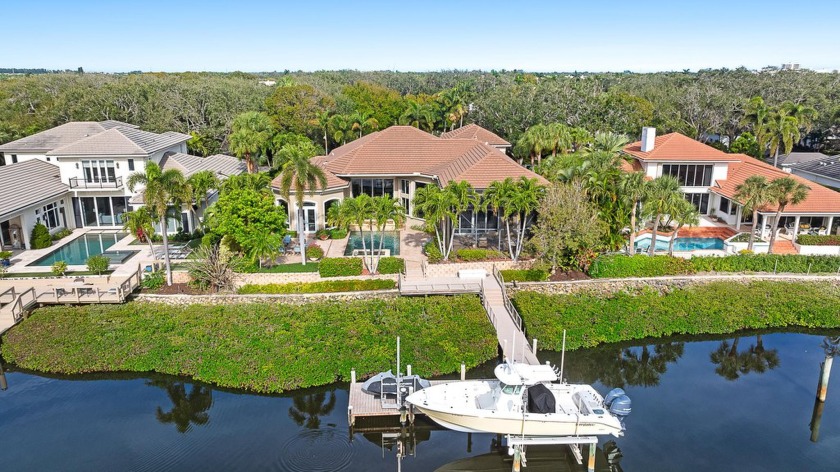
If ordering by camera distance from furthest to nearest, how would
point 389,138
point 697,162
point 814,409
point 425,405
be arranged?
1. point 389,138
2. point 697,162
3. point 814,409
4. point 425,405

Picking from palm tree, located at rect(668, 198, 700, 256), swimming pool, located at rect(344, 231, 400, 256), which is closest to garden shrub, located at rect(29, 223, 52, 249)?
swimming pool, located at rect(344, 231, 400, 256)

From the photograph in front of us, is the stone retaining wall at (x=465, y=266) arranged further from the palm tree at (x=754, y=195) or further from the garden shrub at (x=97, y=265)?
the garden shrub at (x=97, y=265)

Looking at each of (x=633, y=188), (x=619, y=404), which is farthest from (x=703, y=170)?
(x=619, y=404)

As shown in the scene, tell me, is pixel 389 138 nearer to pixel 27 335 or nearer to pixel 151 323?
pixel 151 323

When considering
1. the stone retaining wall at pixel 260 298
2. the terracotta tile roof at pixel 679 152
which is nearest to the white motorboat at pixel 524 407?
the stone retaining wall at pixel 260 298

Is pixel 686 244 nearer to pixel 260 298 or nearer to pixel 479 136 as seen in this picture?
pixel 479 136

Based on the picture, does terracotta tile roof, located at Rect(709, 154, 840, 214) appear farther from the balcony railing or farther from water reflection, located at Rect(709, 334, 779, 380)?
the balcony railing

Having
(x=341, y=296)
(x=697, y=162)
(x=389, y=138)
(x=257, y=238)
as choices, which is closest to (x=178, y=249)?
(x=257, y=238)
